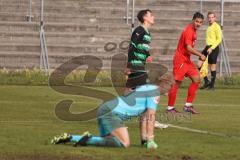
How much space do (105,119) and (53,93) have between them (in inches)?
431

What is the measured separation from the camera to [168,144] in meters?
13.8

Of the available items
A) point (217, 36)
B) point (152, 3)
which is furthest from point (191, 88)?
point (152, 3)

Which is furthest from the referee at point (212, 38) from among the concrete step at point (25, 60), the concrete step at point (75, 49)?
the concrete step at point (25, 60)

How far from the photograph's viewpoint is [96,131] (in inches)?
618

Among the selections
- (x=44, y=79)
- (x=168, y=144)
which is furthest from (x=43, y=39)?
(x=168, y=144)

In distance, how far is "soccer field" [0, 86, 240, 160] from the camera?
41.0 ft

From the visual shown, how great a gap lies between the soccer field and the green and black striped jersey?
4.12ft

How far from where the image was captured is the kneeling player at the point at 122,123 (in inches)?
521

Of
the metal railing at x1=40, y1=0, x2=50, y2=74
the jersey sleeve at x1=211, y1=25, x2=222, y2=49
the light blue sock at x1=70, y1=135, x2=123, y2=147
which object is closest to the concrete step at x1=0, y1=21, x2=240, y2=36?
the metal railing at x1=40, y1=0, x2=50, y2=74

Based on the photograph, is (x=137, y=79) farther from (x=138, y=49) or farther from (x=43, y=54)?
(x=43, y=54)

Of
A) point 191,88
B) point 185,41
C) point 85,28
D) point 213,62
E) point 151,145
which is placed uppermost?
point 185,41

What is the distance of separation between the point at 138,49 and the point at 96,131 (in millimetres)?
2142

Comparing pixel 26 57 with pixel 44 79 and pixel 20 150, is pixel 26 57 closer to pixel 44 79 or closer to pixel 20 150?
pixel 44 79

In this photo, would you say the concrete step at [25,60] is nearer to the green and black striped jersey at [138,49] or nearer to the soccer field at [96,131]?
the soccer field at [96,131]
